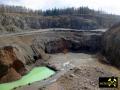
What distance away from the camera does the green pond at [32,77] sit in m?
39.6

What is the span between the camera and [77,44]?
247 ft

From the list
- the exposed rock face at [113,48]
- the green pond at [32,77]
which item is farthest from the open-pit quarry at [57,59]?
the exposed rock face at [113,48]

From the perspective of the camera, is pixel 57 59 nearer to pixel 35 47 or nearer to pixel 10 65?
pixel 35 47

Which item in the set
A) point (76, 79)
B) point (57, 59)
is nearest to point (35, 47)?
point (57, 59)

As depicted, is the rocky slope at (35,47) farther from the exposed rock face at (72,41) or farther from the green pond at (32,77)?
the green pond at (32,77)

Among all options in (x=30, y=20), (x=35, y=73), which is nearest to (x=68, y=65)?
(x=35, y=73)

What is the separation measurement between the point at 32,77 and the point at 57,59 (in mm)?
16442

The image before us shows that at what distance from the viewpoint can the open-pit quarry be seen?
39.6 metres

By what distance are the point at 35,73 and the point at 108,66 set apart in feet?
55.8

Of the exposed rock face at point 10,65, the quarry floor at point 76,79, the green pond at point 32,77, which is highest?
the exposed rock face at point 10,65

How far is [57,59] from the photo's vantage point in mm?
60906

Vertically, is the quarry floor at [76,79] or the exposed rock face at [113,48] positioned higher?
the exposed rock face at [113,48]

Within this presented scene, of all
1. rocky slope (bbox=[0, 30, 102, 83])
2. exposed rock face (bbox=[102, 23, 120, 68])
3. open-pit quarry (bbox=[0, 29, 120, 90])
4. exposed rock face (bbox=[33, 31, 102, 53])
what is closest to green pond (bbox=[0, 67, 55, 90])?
open-pit quarry (bbox=[0, 29, 120, 90])

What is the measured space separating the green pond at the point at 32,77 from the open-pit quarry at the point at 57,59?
0.83 metres
